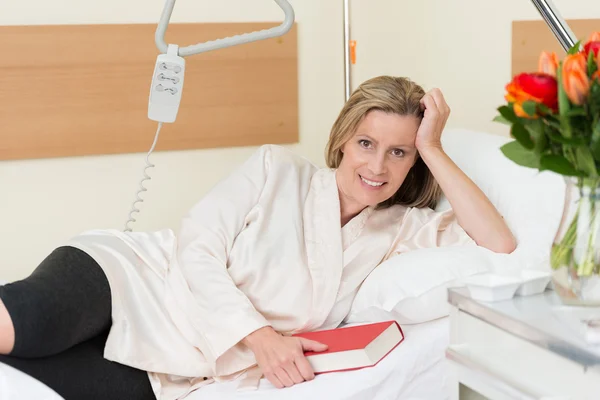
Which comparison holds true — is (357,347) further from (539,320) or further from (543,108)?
(543,108)

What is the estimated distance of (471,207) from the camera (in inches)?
70.2

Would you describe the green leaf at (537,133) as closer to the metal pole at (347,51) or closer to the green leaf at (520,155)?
the green leaf at (520,155)

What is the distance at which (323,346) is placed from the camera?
5.13 feet

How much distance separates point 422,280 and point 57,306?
2.32 feet

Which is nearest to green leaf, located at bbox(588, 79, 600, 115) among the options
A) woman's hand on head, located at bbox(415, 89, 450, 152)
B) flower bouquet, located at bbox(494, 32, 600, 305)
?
flower bouquet, located at bbox(494, 32, 600, 305)

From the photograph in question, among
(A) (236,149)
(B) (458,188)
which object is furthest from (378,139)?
(A) (236,149)

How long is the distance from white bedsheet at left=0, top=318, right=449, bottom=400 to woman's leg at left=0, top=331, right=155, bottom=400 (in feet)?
0.47

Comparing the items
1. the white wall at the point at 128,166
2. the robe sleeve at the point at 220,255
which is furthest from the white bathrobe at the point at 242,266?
the white wall at the point at 128,166

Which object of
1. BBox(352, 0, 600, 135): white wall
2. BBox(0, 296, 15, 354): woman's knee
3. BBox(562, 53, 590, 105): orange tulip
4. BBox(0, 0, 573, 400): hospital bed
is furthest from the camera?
BBox(352, 0, 600, 135): white wall

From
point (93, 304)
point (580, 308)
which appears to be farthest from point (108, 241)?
point (580, 308)

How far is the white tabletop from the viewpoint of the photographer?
41.3 inches

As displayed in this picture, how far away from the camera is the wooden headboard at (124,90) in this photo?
2.85 meters

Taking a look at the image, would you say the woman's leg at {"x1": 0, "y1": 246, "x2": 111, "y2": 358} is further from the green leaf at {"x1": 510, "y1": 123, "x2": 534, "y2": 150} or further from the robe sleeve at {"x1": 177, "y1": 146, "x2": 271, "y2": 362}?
the green leaf at {"x1": 510, "y1": 123, "x2": 534, "y2": 150}

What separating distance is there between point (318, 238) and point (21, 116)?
1.46 m
